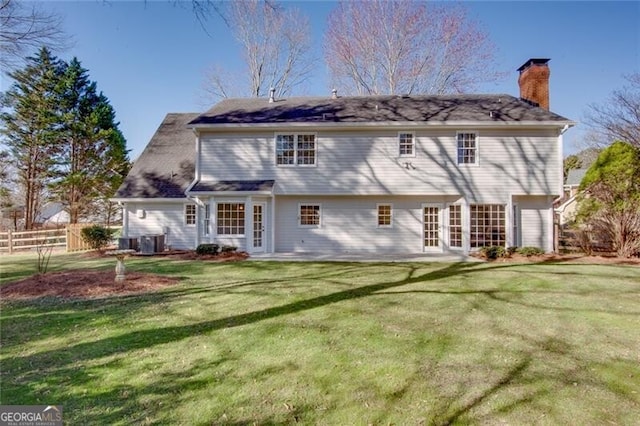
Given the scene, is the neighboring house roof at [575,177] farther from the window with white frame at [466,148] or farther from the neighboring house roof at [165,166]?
the neighboring house roof at [165,166]

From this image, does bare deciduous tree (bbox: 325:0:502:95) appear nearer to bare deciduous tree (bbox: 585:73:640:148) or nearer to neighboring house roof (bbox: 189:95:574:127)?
bare deciduous tree (bbox: 585:73:640:148)

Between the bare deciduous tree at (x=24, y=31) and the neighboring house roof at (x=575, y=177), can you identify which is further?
the neighboring house roof at (x=575, y=177)

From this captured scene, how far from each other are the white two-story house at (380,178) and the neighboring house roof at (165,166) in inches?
65.2

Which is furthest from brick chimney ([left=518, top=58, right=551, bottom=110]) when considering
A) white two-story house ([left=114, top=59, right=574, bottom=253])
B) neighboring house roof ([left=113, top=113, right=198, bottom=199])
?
neighboring house roof ([left=113, top=113, right=198, bottom=199])

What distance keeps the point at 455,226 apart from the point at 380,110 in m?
5.96

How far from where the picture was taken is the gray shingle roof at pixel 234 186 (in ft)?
44.0

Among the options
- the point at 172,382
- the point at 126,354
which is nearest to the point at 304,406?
the point at 172,382

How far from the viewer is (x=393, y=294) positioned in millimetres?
6852

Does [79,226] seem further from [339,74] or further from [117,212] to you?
[339,74]

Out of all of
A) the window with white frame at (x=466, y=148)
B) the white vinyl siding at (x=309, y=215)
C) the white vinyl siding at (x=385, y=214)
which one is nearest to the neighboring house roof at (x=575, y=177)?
the window with white frame at (x=466, y=148)

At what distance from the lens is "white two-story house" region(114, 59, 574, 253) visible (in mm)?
13508

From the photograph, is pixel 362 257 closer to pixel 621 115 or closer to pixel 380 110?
pixel 380 110

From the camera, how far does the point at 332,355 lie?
4.06m

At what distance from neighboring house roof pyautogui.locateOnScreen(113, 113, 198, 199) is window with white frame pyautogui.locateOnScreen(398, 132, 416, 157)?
9746 mm
